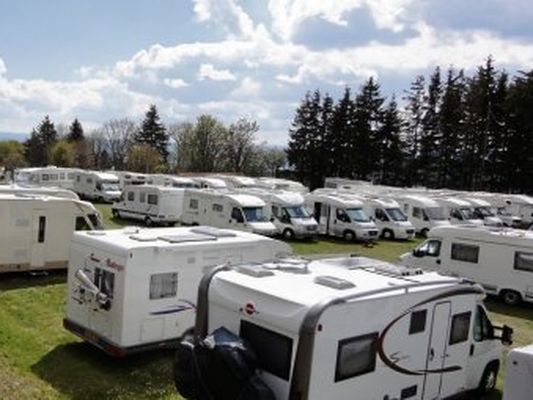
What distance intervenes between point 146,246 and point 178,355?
149 inches

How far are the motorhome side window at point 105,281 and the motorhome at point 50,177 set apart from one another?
3869cm

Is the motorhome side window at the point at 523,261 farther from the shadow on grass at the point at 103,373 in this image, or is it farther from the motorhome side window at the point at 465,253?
the shadow on grass at the point at 103,373

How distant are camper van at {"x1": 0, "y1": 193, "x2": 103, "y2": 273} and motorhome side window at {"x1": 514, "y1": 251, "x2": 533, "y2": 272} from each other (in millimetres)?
13814

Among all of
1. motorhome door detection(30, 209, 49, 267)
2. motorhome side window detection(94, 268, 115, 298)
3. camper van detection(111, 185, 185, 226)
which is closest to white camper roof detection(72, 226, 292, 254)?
motorhome side window detection(94, 268, 115, 298)

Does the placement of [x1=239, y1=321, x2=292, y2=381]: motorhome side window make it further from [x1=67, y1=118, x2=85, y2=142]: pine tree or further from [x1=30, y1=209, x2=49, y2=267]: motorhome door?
[x1=67, y1=118, x2=85, y2=142]: pine tree

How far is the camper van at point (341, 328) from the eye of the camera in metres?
8.34

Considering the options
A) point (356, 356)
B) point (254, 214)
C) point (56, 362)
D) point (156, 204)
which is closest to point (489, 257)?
point (254, 214)

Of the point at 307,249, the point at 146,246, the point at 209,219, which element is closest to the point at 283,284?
the point at 146,246

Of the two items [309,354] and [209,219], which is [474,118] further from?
[309,354]

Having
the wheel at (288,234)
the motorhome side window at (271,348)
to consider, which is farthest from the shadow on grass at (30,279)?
the wheel at (288,234)

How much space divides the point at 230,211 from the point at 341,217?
6475mm

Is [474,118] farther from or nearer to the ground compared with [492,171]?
farther from the ground

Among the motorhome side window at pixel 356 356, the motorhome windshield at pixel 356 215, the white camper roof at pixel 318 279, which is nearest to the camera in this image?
the motorhome side window at pixel 356 356

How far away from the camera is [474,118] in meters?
61.3
